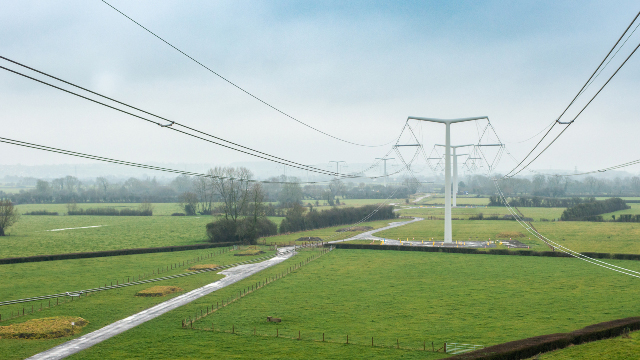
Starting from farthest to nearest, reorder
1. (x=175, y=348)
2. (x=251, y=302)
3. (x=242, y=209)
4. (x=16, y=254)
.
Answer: (x=242, y=209) < (x=16, y=254) < (x=251, y=302) < (x=175, y=348)

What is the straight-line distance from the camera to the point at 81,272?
53125 millimetres

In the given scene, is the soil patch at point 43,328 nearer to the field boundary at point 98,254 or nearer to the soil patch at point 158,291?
the soil patch at point 158,291

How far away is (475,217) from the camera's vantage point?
11800cm

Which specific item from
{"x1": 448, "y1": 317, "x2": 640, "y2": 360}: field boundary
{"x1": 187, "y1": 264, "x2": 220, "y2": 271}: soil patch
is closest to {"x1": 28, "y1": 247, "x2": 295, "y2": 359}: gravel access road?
{"x1": 187, "y1": 264, "x2": 220, "y2": 271}: soil patch

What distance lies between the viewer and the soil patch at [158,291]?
1654 inches

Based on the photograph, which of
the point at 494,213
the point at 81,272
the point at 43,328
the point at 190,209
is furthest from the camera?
the point at 190,209

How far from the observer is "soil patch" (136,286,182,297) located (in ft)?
138

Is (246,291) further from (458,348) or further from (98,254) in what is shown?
(98,254)

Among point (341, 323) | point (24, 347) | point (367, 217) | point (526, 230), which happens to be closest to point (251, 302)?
point (341, 323)

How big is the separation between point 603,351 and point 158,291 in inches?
1366

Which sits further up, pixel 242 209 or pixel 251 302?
pixel 242 209

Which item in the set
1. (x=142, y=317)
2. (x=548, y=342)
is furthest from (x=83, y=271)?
(x=548, y=342)

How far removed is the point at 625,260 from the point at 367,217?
6903 centimetres

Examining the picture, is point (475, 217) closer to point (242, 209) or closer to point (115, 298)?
point (242, 209)
